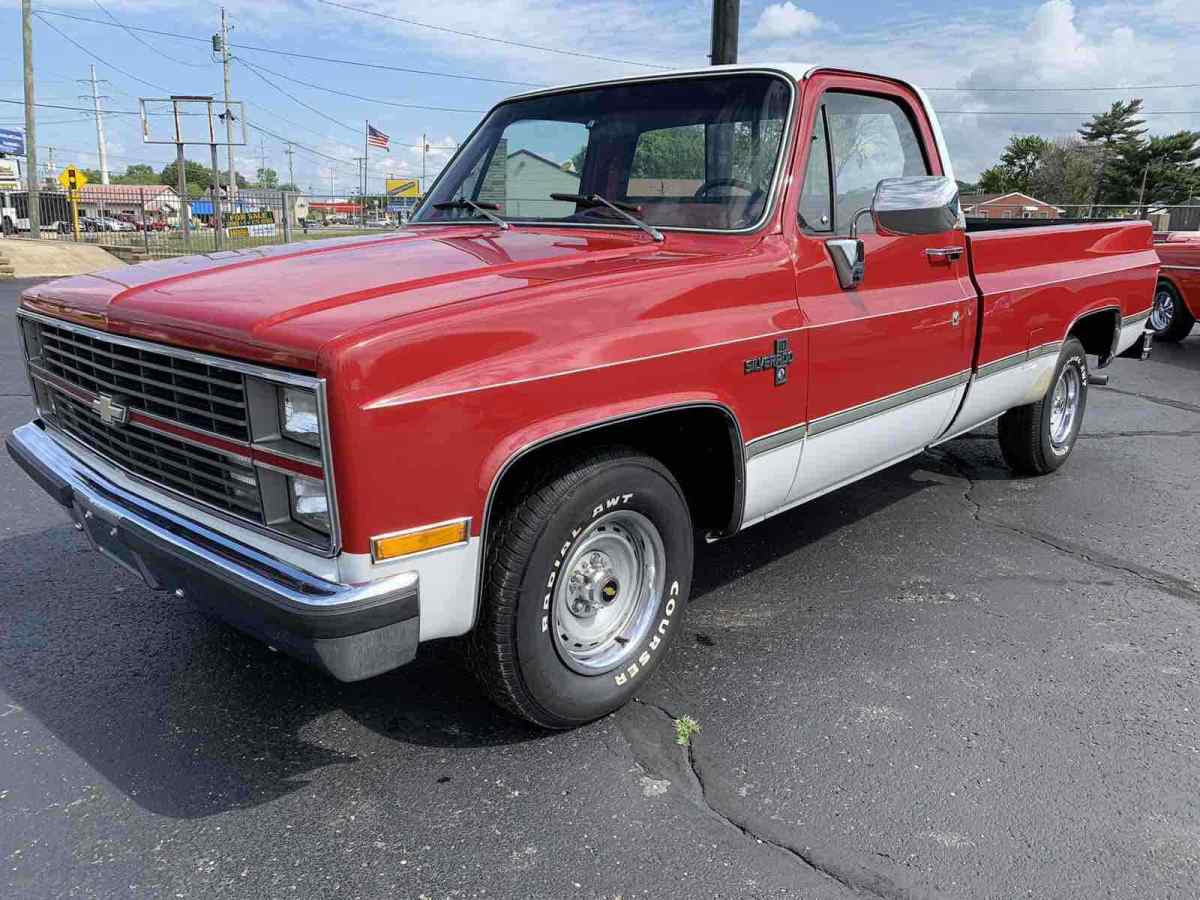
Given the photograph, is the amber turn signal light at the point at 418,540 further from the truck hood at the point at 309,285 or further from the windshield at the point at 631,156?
the windshield at the point at 631,156

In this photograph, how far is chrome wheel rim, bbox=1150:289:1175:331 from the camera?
1081 centimetres

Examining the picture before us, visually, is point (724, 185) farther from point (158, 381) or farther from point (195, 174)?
point (195, 174)

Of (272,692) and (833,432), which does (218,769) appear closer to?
(272,692)

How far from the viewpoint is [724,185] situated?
134 inches

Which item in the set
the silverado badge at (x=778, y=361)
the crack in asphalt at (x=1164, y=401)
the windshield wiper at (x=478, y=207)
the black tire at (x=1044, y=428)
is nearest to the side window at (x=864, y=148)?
the silverado badge at (x=778, y=361)

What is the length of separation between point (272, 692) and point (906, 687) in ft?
7.06

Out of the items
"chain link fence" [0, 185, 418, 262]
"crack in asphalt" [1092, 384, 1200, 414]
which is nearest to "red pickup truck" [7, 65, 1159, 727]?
"chain link fence" [0, 185, 418, 262]

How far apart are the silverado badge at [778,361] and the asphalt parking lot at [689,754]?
1.05 meters

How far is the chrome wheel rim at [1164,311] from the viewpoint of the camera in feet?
35.5

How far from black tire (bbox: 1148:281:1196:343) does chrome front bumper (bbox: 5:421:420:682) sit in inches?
430

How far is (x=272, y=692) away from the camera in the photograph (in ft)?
10.3

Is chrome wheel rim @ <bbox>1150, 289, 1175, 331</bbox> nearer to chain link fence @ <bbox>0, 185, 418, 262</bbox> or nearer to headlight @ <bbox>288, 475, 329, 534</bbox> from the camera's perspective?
chain link fence @ <bbox>0, 185, 418, 262</bbox>

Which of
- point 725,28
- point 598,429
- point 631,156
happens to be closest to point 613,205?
point 631,156

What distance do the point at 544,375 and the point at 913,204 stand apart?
1.64 m
